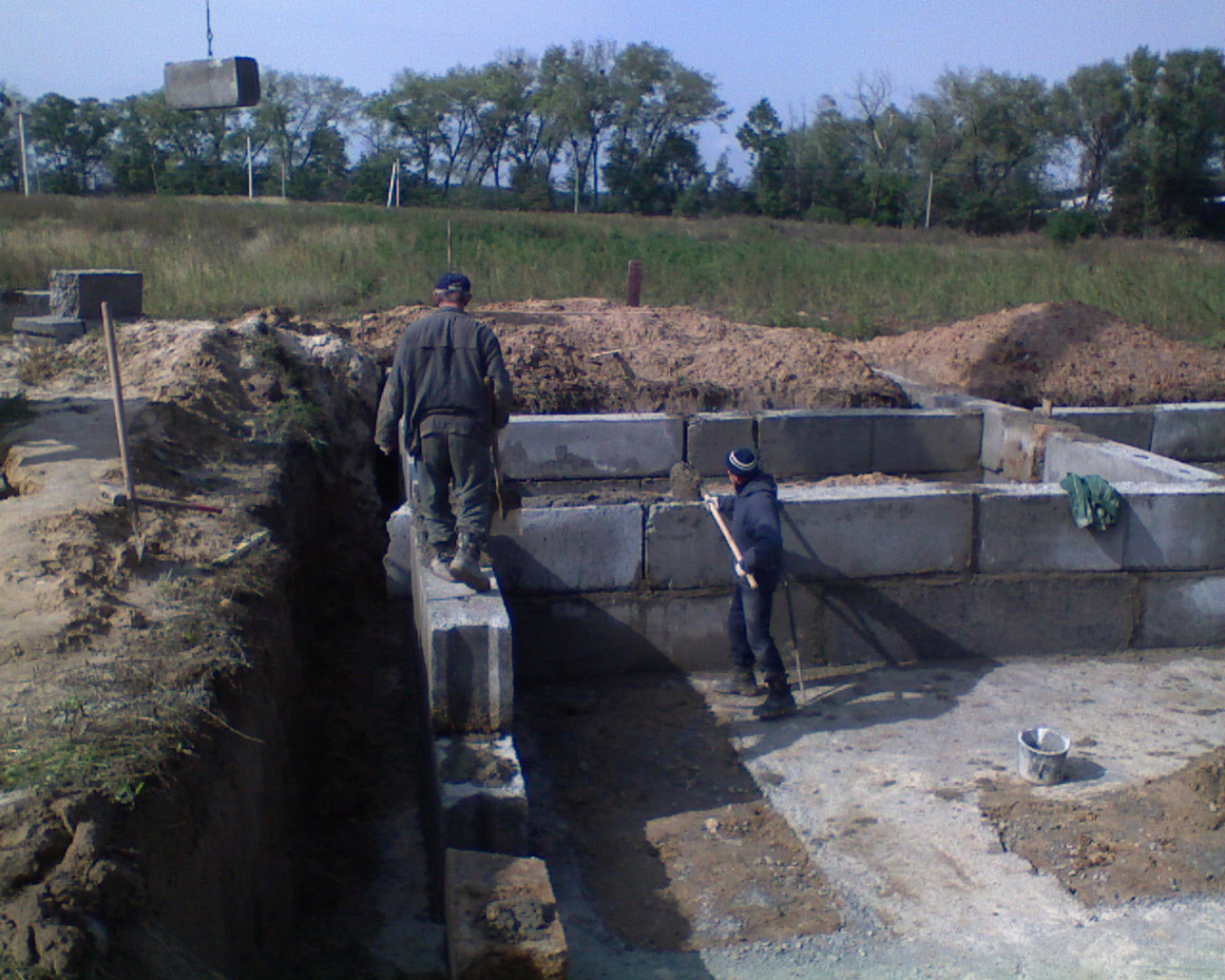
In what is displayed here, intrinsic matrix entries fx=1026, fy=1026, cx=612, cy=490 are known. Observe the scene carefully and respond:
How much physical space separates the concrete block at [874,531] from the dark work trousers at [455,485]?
5.55 feet

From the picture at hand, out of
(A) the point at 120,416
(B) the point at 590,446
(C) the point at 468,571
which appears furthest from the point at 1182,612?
(A) the point at 120,416

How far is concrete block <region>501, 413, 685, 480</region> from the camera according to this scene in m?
7.70

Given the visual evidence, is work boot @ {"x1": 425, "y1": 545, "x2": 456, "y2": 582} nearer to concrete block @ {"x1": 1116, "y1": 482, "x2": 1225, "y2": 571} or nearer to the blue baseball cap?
the blue baseball cap

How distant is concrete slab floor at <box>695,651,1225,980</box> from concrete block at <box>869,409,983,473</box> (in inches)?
96.9

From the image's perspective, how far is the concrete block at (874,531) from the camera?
5.69 meters

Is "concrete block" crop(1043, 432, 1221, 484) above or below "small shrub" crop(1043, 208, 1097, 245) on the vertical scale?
below

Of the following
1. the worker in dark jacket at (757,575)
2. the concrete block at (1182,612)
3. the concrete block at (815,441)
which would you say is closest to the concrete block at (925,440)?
the concrete block at (815,441)

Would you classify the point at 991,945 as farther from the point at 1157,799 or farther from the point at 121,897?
the point at 121,897

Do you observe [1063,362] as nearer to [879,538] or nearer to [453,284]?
[879,538]

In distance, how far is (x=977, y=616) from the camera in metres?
5.94

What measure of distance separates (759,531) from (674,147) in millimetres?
51956

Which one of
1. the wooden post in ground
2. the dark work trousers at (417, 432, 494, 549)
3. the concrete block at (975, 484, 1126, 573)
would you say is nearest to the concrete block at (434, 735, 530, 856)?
the dark work trousers at (417, 432, 494, 549)

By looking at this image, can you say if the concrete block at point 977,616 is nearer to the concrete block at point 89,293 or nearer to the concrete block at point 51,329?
the concrete block at point 89,293

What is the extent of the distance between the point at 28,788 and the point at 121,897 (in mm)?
552
